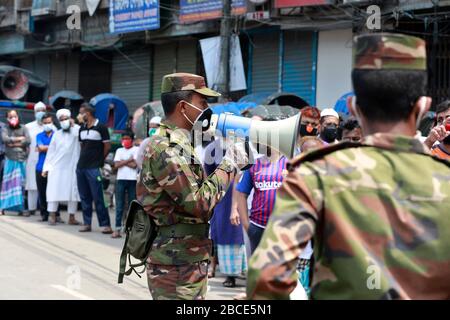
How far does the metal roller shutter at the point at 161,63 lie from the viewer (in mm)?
20953

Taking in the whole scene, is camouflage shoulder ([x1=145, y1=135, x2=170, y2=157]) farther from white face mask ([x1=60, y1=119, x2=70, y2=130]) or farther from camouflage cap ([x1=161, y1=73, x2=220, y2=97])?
white face mask ([x1=60, y1=119, x2=70, y2=130])

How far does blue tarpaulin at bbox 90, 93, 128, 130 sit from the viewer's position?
770 inches

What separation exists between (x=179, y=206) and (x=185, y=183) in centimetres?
15

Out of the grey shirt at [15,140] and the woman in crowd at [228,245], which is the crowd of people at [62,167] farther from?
the woman in crowd at [228,245]

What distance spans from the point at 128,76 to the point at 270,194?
16.9 metres

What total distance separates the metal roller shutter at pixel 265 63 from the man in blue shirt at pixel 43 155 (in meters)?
5.46

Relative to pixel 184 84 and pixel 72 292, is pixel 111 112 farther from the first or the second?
pixel 184 84

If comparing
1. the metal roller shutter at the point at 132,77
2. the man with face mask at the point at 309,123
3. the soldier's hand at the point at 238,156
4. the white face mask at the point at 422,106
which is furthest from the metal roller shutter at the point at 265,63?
the white face mask at the point at 422,106

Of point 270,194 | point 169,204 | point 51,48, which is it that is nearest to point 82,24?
point 51,48

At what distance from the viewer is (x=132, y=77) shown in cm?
2259

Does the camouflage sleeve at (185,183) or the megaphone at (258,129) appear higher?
the megaphone at (258,129)

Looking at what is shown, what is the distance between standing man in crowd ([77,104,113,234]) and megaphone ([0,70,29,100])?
574 centimetres

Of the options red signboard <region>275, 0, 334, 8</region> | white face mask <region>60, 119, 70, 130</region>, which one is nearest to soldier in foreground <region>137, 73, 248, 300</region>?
white face mask <region>60, 119, 70, 130</region>

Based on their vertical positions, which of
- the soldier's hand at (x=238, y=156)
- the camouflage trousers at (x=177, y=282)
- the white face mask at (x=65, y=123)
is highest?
the white face mask at (x=65, y=123)
